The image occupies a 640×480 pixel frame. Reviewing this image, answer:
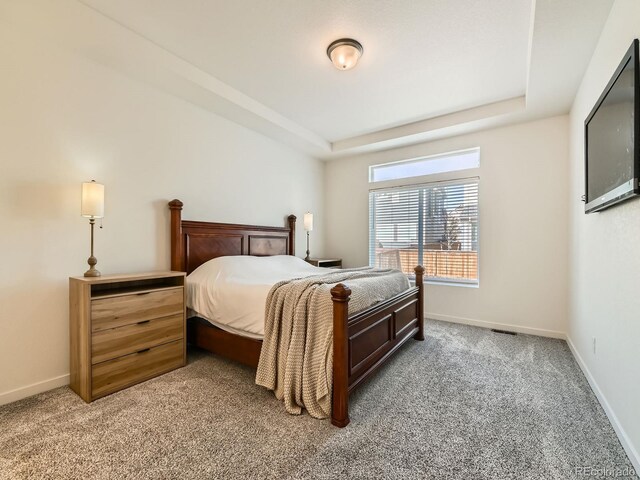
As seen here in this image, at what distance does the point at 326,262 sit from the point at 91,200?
3.16 m

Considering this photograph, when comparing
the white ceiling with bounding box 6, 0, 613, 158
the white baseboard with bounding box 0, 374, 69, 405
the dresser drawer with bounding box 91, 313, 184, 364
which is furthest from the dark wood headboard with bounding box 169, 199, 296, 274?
the white ceiling with bounding box 6, 0, 613, 158

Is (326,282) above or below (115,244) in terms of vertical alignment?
below

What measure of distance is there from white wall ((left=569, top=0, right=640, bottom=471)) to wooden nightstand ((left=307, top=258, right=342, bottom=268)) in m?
3.01

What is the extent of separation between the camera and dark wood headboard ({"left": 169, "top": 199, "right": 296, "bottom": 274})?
3033 millimetres

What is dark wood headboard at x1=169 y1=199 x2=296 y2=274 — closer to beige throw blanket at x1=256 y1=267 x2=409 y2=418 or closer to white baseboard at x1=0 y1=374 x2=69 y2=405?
white baseboard at x1=0 y1=374 x2=69 y2=405

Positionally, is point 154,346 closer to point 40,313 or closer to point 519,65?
point 40,313

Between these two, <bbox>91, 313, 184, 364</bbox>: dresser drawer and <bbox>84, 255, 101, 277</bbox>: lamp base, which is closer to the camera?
<bbox>91, 313, 184, 364</bbox>: dresser drawer

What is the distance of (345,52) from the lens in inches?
96.8

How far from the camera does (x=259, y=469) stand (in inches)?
57.1

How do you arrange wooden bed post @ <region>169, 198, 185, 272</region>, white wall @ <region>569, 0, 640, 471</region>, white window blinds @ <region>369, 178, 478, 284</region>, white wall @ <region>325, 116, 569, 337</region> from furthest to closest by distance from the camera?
white window blinds @ <region>369, 178, 478, 284</region>, white wall @ <region>325, 116, 569, 337</region>, wooden bed post @ <region>169, 198, 185, 272</region>, white wall @ <region>569, 0, 640, 471</region>

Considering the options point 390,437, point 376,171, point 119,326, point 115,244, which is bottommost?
point 390,437

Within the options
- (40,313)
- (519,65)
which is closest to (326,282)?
(40,313)

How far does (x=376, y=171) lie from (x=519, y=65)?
7.96 ft

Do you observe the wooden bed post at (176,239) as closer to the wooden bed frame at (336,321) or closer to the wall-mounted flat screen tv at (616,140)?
the wooden bed frame at (336,321)
